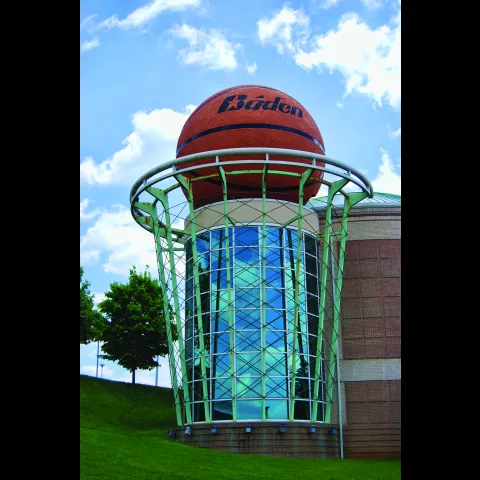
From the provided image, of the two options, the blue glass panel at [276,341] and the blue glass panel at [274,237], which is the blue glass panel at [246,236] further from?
the blue glass panel at [276,341]

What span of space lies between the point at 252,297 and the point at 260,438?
489 centimetres

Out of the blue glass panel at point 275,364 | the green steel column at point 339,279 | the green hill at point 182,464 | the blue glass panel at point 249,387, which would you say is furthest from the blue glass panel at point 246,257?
the green hill at point 182,464

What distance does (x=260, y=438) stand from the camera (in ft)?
65.7

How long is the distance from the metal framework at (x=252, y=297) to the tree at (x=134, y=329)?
1123 centimetres

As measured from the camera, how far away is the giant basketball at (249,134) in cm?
2227

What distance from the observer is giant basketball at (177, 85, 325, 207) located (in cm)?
2227

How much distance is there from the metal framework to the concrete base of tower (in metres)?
0.40

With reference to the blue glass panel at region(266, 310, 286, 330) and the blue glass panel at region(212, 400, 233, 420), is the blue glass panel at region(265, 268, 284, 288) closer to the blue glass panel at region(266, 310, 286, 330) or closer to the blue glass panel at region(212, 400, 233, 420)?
the blue glass panel at region(266, 310, 286, 330)

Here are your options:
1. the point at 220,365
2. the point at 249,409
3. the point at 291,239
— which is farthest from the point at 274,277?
the point at 249,409

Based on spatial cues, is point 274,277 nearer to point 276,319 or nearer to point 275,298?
point 275,298

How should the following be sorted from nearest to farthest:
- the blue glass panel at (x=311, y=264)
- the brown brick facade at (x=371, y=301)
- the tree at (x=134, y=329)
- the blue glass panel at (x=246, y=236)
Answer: the blue glass panel at (x=246, y=236), the blue glass panel at (x=311, y=264), the brown brick facade at (x=371, y=301), the tree at (x=134, y=329)

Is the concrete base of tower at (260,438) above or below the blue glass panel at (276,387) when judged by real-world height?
below

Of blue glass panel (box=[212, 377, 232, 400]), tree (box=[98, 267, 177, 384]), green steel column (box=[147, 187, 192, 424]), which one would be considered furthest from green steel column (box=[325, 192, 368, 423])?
tree (box=[98, 267, 177, 384])
